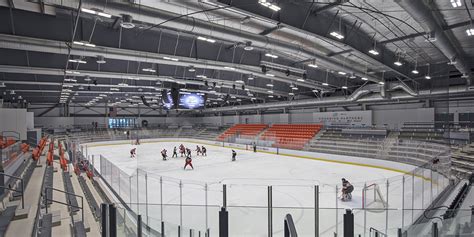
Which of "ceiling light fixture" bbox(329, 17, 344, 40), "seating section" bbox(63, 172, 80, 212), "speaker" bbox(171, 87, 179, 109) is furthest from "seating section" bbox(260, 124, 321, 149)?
"seating section" bbox(63, 172, 80, 212)

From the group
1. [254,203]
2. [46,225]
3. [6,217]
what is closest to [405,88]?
[254,203]

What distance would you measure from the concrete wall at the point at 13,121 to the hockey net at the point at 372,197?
20124 mm

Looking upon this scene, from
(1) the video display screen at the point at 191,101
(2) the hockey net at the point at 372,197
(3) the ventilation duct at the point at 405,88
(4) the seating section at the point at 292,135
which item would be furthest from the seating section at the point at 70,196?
(3) the ventilation duct at the point at 405,88

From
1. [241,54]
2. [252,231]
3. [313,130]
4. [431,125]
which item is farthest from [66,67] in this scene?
[431,125]

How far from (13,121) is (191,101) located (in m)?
13.1

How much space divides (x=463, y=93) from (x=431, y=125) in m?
5.40

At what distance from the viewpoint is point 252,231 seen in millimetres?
4574

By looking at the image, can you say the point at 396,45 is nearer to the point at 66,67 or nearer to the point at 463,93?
the point at 463,93

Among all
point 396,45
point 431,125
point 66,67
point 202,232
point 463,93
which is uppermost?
point 396,45

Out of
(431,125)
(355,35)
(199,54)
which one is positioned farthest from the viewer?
(431,125)

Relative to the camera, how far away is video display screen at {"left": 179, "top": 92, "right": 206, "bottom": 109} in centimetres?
1276

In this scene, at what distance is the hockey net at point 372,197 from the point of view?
18.0ft

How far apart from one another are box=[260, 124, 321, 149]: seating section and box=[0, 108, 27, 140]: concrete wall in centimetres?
1929

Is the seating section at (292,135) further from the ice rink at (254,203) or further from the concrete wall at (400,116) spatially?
the ice rink at (254,203)
